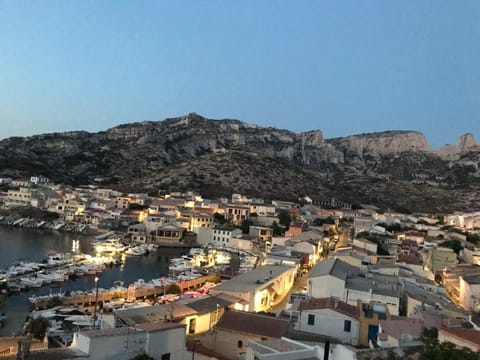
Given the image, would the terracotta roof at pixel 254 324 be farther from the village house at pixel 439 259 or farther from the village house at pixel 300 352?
the village house at pixel 439 259

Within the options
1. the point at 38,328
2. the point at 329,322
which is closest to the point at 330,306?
the point at 329,322

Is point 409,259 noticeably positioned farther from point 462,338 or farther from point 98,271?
point 98,271

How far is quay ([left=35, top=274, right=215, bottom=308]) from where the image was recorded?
20984mm

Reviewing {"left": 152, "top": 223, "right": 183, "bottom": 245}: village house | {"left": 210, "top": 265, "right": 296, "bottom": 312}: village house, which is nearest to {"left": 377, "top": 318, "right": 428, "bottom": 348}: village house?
{"left": 210, "top": 265, "right": 296, "bottom": 312}: village house

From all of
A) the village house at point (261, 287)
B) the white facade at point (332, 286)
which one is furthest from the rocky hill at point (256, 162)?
the white facade at point (332, 286)

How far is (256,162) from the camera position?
88.2 m

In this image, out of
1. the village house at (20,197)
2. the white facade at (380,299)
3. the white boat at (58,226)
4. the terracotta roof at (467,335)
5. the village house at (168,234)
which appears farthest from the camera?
the village house at (20,197)

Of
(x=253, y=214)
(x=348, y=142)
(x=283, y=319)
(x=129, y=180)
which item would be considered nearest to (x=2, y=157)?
(x=129, y=180)

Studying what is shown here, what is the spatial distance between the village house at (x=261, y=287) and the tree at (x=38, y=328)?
6.28 metres

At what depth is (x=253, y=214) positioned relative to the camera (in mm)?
52594

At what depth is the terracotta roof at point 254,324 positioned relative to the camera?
1289 centimetres

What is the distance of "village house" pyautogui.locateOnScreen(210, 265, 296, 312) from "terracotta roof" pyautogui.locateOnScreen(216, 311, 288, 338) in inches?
151

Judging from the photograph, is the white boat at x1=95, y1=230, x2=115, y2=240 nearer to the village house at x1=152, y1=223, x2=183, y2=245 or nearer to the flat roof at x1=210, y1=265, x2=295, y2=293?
the village house at x1=152, y1=223, x2=183, y2=245

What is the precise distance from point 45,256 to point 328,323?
24.7m
